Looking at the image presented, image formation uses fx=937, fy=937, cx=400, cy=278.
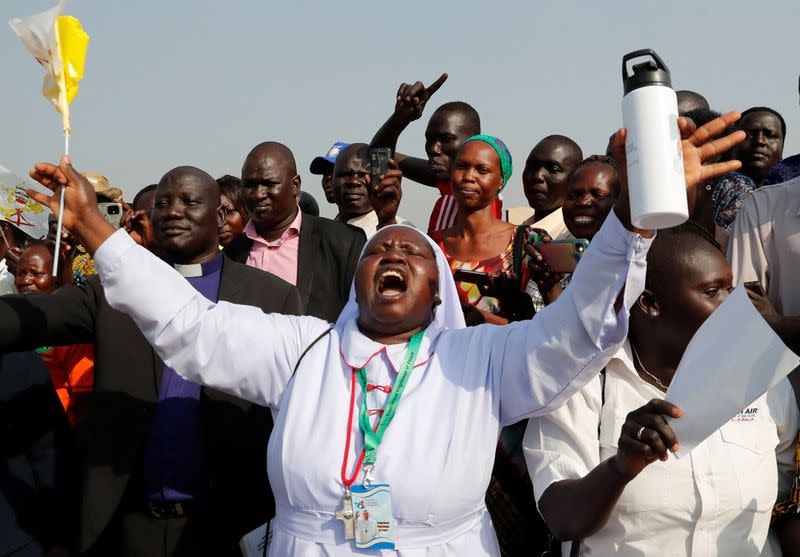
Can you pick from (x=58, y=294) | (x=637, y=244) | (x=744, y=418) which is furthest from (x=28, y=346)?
(x=744, y=418)

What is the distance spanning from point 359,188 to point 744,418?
444 centimetres

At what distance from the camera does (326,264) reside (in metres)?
5.97

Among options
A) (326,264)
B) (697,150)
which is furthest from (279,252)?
(697,150)

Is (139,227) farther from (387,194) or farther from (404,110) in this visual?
(404,110)

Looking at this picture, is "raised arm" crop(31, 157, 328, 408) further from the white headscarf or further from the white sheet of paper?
the white sheet of paper

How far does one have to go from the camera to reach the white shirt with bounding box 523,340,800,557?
10.1 feet

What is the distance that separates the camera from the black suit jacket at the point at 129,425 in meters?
4.20

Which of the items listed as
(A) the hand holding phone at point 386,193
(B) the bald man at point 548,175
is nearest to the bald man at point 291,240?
(A) the hand holding phone at point 386,193

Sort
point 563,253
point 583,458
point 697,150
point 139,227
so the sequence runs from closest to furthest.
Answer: point 697,150, point 583,458, point 563,253, point 139,227

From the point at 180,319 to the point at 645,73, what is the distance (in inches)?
70.0

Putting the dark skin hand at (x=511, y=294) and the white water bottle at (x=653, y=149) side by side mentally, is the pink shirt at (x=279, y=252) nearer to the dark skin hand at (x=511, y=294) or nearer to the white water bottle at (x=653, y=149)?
the dark skin hand at (x=511, y=294)

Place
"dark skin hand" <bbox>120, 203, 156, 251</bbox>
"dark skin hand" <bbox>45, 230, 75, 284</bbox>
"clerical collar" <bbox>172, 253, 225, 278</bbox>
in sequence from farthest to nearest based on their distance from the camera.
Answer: "dark skin hand" <bbox>45, 230, 75, 284</bbox>
"dark skin hand" <bbox>120, 203, 156, 251</bbox>
"clerical collar" <bbox>172, 253, 225, 278</bbox>

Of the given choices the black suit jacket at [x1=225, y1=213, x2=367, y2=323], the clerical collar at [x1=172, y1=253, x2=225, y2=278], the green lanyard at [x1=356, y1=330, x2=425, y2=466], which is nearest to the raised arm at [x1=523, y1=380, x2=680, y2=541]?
the green lanyard at [x1=356, y1=330, x2=425, y2=466]

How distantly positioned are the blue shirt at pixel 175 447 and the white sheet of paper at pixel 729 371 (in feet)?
7.75
